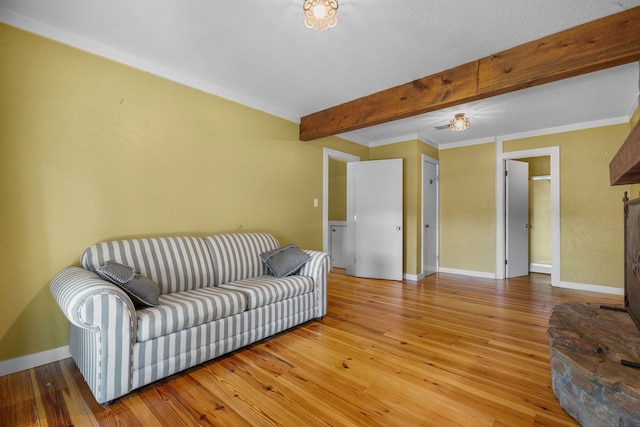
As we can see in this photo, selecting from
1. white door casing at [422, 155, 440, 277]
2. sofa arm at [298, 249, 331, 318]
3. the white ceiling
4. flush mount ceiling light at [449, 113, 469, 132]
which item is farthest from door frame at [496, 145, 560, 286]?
sofa arm at [298, 249, 331, 318]

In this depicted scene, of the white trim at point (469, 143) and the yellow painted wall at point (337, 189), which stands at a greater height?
the white trim at point (469, 143)

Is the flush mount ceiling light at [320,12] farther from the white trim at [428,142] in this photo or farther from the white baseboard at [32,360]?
the white trim at [428,142]

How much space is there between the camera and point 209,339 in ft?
6.73

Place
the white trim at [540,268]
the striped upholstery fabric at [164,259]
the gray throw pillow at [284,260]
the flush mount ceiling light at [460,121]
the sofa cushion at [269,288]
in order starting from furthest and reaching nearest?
1. the white trim at [540,268]
2. the flush mount ceiling light at [460,121]
3. the gray throw pillow at [284,260]
4. the sofa cushion at [269,288]
5. the striped upholstery fabric at [164,259]

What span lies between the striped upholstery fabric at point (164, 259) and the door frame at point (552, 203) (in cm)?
449

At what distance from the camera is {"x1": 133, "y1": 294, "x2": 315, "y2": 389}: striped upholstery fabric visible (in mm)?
1753

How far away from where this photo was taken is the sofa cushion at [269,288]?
7.72ft

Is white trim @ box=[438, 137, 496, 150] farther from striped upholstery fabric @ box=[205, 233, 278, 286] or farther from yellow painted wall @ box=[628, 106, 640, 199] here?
striped upholstery fabric @ box=[205, 233, 278, 286]

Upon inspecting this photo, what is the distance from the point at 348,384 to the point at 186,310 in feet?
3.76

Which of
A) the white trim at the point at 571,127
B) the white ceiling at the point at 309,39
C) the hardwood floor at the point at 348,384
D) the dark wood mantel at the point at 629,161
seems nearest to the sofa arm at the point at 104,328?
the hardwood floor at the point at 348,384

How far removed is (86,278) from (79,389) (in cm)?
68

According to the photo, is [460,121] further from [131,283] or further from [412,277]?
→ [131,283]

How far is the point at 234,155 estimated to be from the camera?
A: 3.25m

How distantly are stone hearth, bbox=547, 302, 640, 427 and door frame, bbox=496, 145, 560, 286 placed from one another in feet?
9.41
